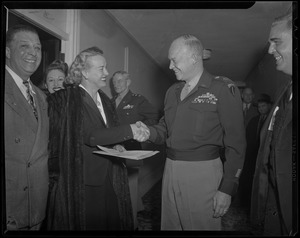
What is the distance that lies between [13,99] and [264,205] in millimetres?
1265

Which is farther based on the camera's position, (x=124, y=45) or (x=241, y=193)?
(x=124, y=45)

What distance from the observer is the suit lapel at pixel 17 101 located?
4.28 feet

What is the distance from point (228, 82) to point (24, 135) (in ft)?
3.19

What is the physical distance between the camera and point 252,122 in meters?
1.34

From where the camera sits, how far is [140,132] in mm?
1385

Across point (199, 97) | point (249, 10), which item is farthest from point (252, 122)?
point (249, 10)

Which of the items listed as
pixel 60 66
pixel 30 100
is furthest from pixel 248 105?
pixel 30 100

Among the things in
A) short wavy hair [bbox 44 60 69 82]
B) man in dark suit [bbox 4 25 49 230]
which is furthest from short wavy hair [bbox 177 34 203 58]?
man in dark suit [bbox 4 25 49 230]

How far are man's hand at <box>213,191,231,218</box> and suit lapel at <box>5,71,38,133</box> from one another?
0.91 metres

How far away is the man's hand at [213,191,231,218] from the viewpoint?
1.33 meters

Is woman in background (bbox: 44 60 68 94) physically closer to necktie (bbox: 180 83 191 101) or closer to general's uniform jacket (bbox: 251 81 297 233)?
necktie (bbox: 180 83 191 101)

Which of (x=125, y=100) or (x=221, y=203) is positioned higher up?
(x=125, y=100)

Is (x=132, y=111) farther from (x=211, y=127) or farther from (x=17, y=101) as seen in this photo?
(x=17, y=101)

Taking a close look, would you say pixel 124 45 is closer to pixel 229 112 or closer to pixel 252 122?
pixel 229 112
